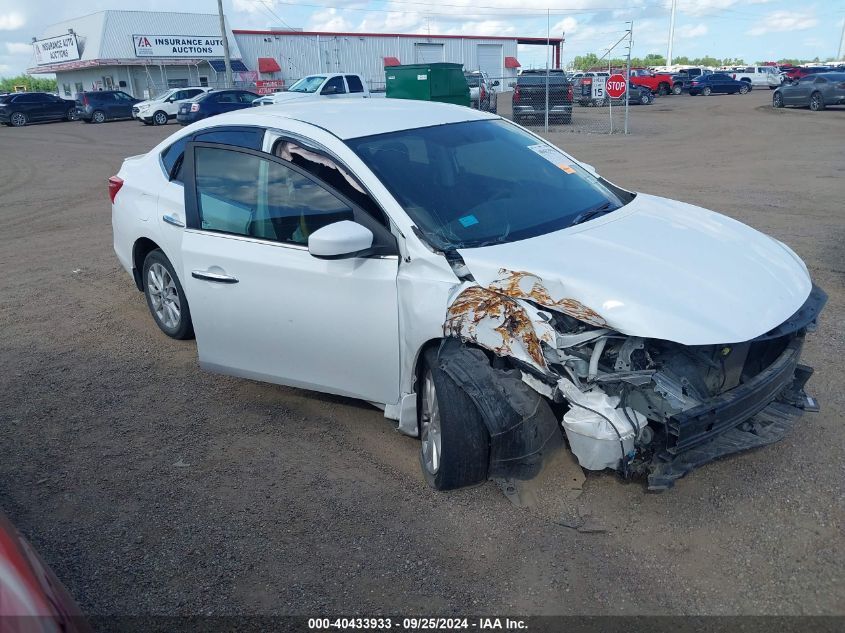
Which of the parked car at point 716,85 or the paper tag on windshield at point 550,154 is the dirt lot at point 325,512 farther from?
the parked car at point 716,85

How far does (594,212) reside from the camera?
13.3 ft

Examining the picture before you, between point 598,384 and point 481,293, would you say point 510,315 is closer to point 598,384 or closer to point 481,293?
point 481,293

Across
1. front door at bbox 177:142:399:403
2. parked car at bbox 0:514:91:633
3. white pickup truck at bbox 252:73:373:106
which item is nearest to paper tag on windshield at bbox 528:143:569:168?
front door at bbox 177:142:399:403

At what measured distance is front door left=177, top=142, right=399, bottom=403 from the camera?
3.64 metres

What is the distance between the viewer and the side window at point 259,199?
3881 millimetres

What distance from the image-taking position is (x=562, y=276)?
10.4ft

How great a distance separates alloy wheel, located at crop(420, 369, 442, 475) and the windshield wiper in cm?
118

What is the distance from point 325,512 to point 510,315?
51.1 inches

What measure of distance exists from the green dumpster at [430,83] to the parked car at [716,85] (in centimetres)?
2798

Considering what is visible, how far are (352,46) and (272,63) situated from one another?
5.84m

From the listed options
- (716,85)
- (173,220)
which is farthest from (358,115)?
(716,85)

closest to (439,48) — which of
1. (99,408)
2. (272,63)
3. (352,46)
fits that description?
(352,46)

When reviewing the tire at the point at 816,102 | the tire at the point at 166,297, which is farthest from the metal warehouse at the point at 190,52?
the tire at the point at 166,297

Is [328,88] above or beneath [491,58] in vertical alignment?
beneath
